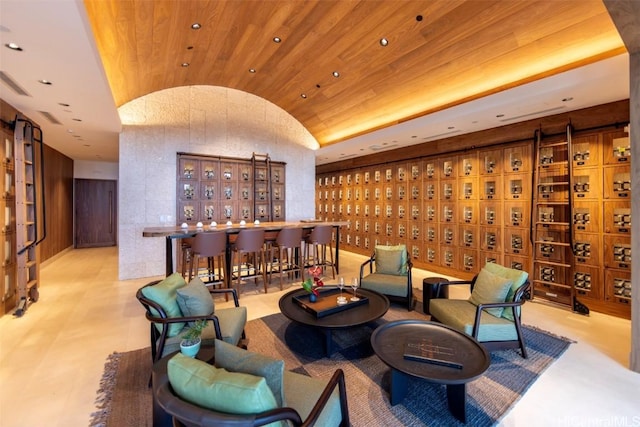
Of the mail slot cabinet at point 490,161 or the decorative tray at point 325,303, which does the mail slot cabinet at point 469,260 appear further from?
the decorative tray at point 325,303

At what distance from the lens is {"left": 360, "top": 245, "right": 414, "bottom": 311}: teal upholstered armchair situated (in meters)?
3.88

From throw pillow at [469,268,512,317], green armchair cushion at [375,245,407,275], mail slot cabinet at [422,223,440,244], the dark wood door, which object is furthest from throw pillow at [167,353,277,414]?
the dark wood door

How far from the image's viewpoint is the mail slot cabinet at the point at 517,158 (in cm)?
476

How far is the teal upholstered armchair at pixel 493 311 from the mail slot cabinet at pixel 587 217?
216cm

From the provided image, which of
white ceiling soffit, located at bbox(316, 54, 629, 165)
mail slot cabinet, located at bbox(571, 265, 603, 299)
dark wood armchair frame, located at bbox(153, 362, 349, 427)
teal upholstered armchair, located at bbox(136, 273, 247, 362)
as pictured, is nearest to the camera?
dark wood armchair frame, located at bbox(153, 362, 349, 427)

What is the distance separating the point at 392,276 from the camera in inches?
A: 163

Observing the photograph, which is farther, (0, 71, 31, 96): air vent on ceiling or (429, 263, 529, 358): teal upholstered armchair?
Answer: (0, 71, 31, 96): air vent on ceiling

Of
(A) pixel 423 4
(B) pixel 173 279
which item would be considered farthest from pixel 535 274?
(B) pixel 173 279

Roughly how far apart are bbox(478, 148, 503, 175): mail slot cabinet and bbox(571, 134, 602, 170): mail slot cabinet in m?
1.02

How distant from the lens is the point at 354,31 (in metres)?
4.07

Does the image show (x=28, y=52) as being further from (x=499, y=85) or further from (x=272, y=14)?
(x=499, y=85)

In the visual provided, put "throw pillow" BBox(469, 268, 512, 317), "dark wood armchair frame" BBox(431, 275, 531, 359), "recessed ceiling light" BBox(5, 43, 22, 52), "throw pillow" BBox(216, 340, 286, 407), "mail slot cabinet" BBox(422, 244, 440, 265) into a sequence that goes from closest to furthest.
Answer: "throw pillow" BBox(216, 340, 286, 407)
"recessed ceiling light" BBox(5, 43, 22, 52)
"dark wood armchair frame" BBox(431, 275, 531, 359)
"throw pillow" BBox(469, 268, 512, 317)
"mail slot cabinet" BBox(422, 244, 440, 265)

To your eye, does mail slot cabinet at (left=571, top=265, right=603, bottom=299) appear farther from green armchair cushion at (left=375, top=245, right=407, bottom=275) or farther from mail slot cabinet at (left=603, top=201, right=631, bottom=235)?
green armchair cushion at (left=375, top=245, right=407, bottom=275)

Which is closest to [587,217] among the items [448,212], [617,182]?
[617,182]
